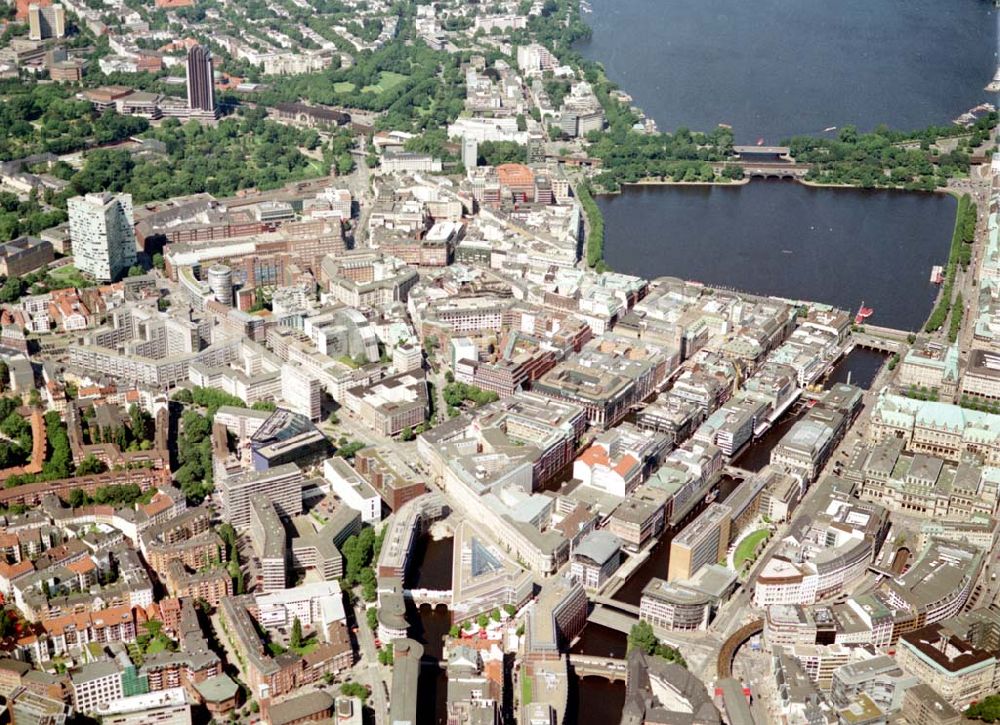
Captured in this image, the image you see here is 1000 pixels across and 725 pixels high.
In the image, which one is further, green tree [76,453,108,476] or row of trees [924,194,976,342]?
row of trees [924,194,976,342]

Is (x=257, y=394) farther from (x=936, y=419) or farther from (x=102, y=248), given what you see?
(x=936, y=419)

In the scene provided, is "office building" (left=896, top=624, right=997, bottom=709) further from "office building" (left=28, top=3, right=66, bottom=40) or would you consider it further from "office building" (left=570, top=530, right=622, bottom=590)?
"office building" (left=28, top=3, right=66, bottom=40)

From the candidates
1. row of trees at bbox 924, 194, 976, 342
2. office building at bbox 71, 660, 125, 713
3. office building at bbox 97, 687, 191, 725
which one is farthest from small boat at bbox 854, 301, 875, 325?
office building at bbox 71, 660, 125, 713

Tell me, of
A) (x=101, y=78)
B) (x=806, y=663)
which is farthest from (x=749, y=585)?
(x=101, y=78)

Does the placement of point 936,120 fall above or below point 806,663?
above

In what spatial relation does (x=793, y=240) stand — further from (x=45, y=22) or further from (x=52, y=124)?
(x=45, y=22)

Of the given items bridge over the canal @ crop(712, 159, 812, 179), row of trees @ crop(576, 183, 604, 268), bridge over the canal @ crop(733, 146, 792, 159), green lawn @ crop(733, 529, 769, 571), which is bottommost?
green lawn @ crop(733, 529, 769, 571)
